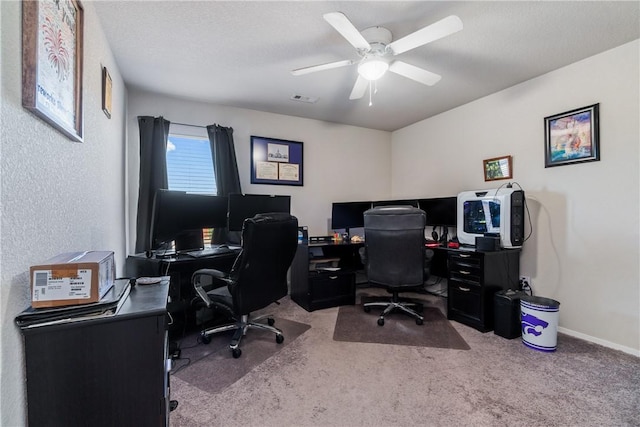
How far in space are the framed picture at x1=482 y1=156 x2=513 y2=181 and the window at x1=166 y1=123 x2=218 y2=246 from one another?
316cm

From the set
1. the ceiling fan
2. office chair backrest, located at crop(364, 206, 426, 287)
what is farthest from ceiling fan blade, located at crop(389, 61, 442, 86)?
office chair backrest, located at crop(364, 206, 426, 287)

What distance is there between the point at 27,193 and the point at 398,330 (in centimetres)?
271

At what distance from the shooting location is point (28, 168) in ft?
3.00

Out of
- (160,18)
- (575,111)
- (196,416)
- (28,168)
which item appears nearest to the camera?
(28,168)

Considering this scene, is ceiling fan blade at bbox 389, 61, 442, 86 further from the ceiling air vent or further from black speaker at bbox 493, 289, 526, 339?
black speaker at bbox 493, 289, 526, 339

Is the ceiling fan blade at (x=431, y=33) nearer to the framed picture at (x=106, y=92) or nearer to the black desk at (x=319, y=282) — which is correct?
the framed picture at (x=106, y=92)

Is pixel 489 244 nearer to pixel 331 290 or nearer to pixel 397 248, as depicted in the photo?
pixel 397 248

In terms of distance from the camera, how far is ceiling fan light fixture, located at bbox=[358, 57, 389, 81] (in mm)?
2031

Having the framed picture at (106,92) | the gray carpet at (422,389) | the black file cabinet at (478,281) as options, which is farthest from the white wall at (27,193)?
the black file cabinet at (478,281)

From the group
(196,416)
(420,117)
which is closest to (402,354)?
(196,416)

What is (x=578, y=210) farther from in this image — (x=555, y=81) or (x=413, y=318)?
(x=413, y=318)

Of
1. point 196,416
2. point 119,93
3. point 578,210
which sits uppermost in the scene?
point 119,93

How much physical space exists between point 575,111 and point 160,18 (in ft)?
11.1

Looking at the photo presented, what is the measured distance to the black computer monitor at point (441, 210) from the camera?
10.9 feet
